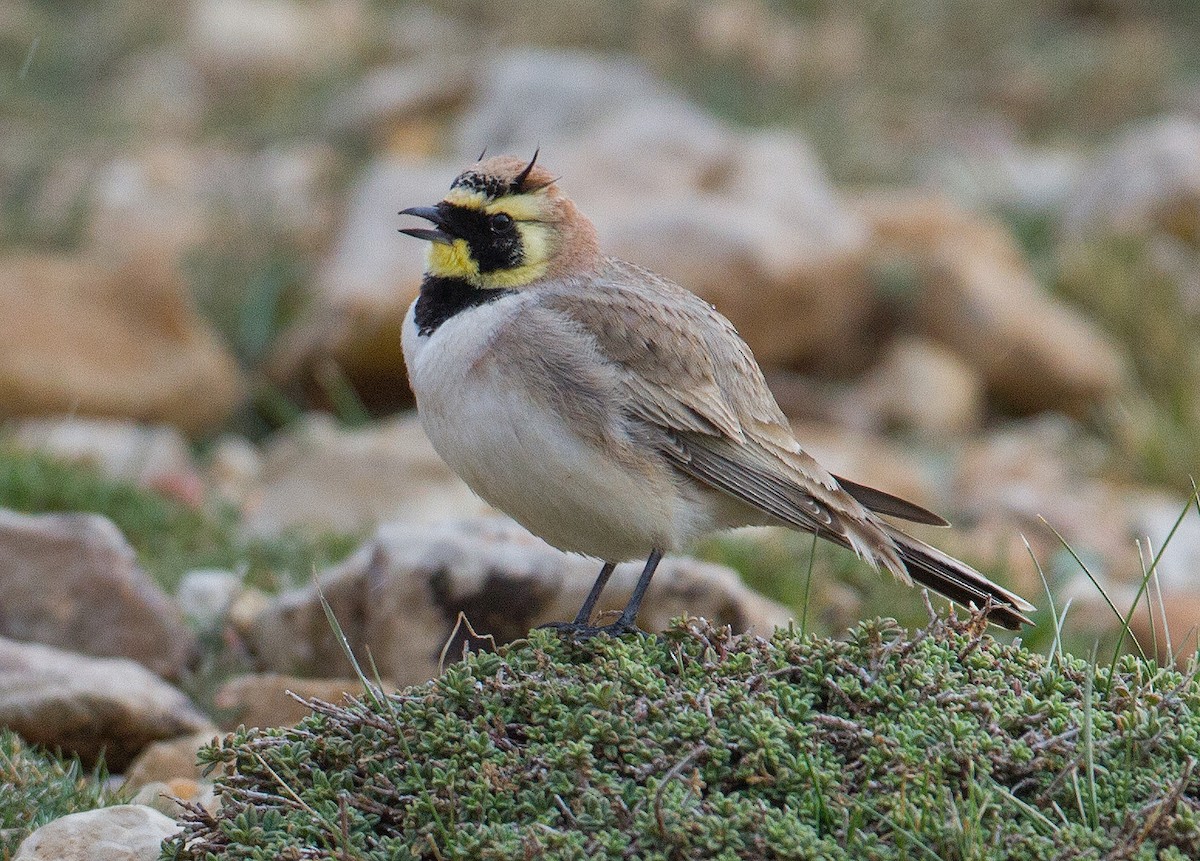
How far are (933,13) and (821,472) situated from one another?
13395mm

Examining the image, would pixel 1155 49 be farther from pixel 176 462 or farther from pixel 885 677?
pixel 885 677

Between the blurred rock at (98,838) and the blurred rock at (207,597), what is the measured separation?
2362 mm

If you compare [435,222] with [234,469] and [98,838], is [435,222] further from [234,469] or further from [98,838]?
[234,469]

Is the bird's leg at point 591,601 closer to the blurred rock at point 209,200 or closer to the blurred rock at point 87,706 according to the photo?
the blurred rock at point 87,706

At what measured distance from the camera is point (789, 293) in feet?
33.4

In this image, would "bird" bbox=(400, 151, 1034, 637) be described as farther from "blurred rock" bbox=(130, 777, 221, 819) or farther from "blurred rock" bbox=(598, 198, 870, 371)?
"blurred rock" bbox=(598, 198, 870, 371)

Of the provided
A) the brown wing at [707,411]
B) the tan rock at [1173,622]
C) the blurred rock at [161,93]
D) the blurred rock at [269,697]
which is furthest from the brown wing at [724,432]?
the blurred rock at [161,93]

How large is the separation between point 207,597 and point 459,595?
1373mm

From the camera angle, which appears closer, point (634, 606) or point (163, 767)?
point (634, 606)

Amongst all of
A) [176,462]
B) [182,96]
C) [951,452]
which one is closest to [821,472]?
[176,462]

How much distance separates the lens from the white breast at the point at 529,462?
4051 millimetres

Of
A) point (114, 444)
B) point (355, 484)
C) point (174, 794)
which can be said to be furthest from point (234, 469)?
point (174, 794)

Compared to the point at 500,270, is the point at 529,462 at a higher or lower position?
lower

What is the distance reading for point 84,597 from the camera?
5602 millimetres
